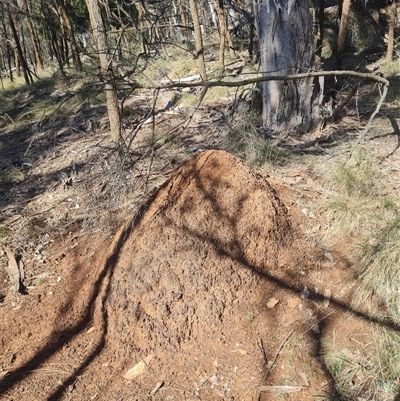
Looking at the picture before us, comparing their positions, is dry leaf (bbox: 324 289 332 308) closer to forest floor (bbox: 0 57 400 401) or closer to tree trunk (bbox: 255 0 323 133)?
Answer: forest floor (bbox: 0 57 400 401)

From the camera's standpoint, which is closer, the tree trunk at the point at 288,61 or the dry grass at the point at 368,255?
the dry grass at the point at 368,255

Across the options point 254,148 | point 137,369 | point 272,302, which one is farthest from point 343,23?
point 137,369

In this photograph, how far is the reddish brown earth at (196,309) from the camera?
2.66 metres

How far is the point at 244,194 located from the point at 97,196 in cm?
176

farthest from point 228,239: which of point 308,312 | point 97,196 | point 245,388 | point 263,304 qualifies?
point 97,196

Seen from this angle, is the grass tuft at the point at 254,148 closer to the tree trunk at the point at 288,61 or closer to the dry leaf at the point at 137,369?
the tree trunk at the point at 288,61

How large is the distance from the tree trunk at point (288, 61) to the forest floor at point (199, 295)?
40.5 inches

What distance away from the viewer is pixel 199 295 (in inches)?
119

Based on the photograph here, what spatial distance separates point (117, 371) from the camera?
9.36 ft

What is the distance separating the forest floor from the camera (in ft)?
8.62

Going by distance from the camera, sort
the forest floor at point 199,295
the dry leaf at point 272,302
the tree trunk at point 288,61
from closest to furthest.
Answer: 1. the forest floor at point 199,295
2. the dry leaf at point 272,302
3. the tree trunk at point 288,61

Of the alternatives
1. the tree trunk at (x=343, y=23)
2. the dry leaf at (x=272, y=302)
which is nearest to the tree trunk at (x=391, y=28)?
the tree trunk at (x=343, y=23)

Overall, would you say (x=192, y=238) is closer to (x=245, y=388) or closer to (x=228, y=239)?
Answer: (x=228, y=239)

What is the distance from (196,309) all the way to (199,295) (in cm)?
10
